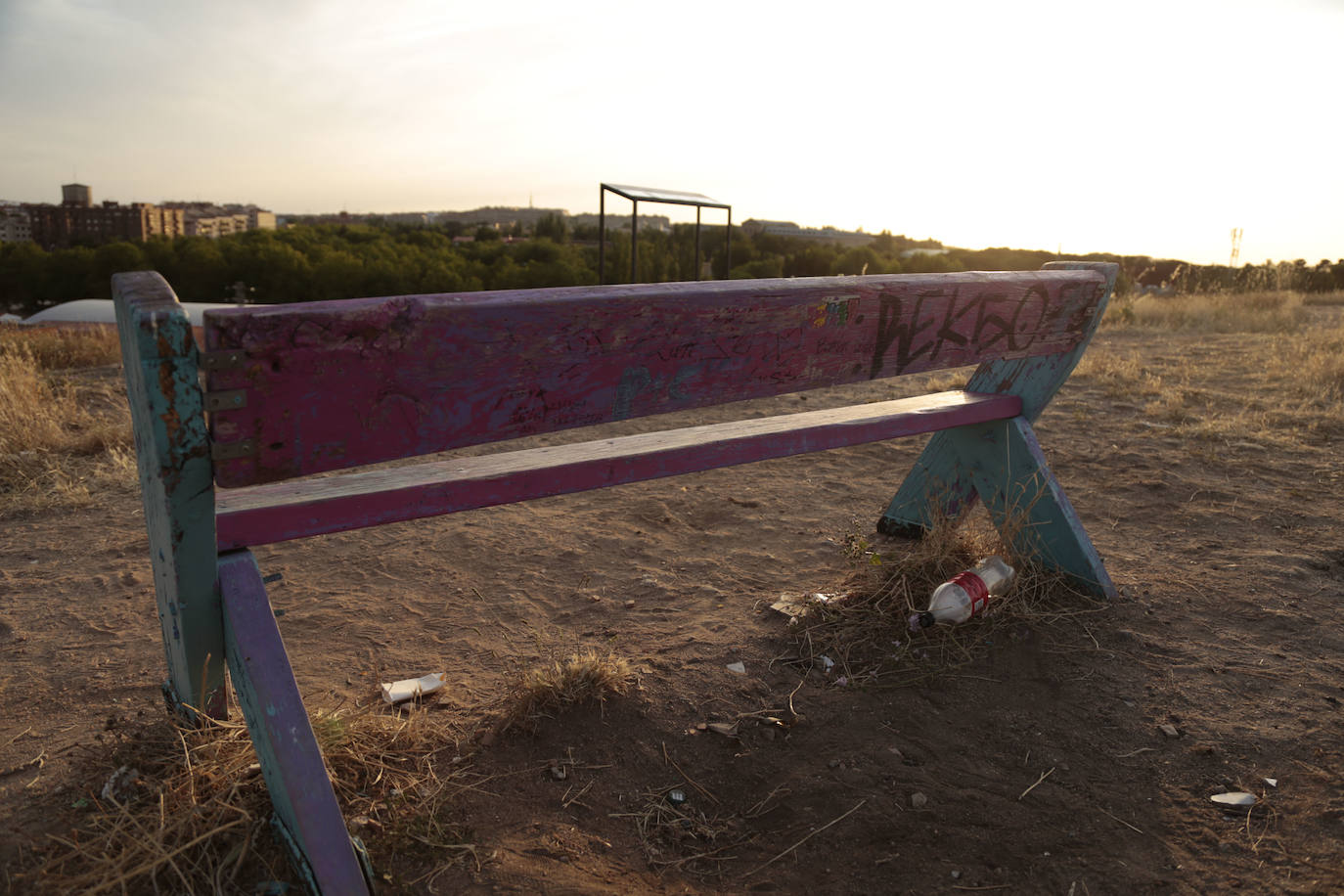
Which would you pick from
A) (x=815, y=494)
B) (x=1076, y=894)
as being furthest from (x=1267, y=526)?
(x=1076, y=894)

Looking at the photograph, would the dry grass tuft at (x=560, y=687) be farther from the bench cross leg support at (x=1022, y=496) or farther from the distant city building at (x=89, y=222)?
the distant city building at (x=89, y=222)

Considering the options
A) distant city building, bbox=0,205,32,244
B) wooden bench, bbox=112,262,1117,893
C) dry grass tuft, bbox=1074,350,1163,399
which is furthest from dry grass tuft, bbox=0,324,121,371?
distant city building, bbox=0,205,32,244

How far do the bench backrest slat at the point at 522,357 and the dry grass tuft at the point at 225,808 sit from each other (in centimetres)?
64

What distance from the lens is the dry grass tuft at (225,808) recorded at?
144 centimetres

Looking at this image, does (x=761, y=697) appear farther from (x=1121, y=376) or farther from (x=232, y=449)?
(x=1121, y=376)

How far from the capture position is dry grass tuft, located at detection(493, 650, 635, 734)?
210 cm

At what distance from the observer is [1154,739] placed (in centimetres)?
210

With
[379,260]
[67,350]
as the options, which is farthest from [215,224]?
[67,350]

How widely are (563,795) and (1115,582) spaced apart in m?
2.13

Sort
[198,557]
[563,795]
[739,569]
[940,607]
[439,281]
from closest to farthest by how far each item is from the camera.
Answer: [198,557] → [563,795] → [940,607] → [739,569] → [439,281]

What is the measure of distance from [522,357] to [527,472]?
40 cm

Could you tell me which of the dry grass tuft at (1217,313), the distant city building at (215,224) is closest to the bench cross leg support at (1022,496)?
the dry grass tuft at (1217,313)

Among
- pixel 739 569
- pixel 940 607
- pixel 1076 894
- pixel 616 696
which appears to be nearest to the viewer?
pixel 1076 894

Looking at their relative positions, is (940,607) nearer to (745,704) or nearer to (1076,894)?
(745,704)
